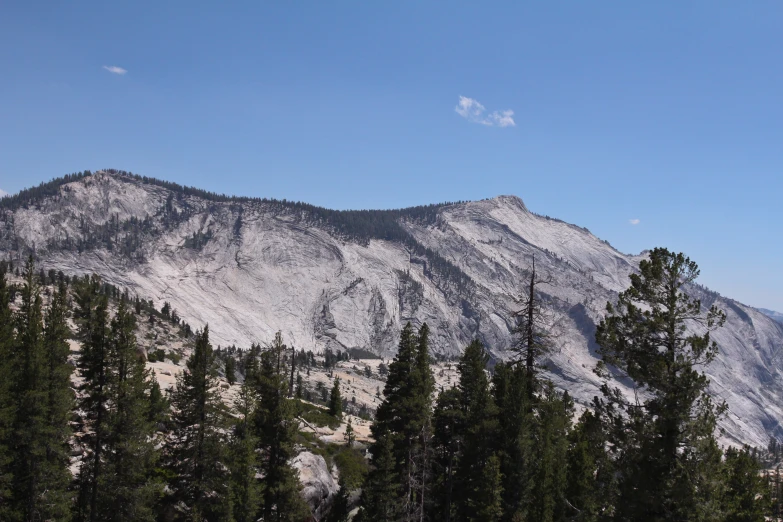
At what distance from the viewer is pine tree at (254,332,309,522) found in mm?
33969

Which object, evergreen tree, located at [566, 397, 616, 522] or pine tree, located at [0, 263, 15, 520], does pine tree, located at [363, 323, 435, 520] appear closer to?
evergreen tree, located at [566, 397, 616, 522]

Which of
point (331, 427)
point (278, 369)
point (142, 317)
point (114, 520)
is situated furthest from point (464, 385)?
point (142, 317)

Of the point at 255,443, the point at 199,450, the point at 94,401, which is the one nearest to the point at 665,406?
→ the point at 255,443

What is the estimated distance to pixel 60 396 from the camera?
31.1m

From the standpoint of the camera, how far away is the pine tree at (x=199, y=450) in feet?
111

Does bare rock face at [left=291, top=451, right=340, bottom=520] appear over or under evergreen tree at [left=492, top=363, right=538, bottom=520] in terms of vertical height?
under

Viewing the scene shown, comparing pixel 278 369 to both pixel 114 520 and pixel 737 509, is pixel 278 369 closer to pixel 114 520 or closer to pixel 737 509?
pixel 114 520

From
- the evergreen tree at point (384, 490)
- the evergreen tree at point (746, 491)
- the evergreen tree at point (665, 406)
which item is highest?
the evergreen tree at point (665, 406)

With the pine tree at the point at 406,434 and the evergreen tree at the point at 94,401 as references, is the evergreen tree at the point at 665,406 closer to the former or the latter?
the pine tree at the point at 406,434

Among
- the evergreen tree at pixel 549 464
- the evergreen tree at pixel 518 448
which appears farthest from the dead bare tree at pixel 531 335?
the evergreen tree at pixel 549 464

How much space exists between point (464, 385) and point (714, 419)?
883 inches

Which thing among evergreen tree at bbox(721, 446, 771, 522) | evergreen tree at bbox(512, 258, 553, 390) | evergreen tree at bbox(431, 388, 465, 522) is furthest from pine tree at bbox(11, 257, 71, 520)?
evergreen tree at bbox(721, 446, 771, 522)

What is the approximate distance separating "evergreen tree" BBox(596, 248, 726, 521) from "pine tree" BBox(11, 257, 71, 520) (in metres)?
29.6

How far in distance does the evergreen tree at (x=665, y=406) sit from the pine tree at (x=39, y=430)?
97.0 feet
